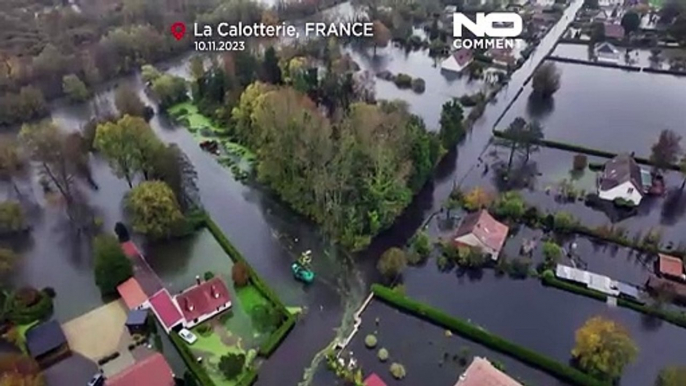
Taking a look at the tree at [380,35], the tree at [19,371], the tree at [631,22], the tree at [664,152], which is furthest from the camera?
the tree at [380,35]

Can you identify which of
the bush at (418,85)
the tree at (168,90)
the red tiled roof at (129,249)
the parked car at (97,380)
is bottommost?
the bush at (418,85)

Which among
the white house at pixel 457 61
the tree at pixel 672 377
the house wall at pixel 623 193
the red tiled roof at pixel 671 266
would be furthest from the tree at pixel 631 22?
the tree at pixel 672 377

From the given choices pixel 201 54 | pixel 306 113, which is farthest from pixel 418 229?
pixel 201 54

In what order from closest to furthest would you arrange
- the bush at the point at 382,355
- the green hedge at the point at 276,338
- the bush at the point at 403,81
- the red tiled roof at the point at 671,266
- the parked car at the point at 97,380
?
1. the parked car at the point at 97,380
2. the bush at the point at 382,355
3. the green hedge at the point at 276,338
4. the red tiled roof at the point at 671,266
5. the bush at the point at 403,81

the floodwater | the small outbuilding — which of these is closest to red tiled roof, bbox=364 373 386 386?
the floodwater

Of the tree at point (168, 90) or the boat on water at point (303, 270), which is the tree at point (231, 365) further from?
the tree at point (168, 90)

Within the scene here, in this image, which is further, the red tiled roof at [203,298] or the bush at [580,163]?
the bush at [580,163]

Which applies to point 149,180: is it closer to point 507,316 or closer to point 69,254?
point 69,254
